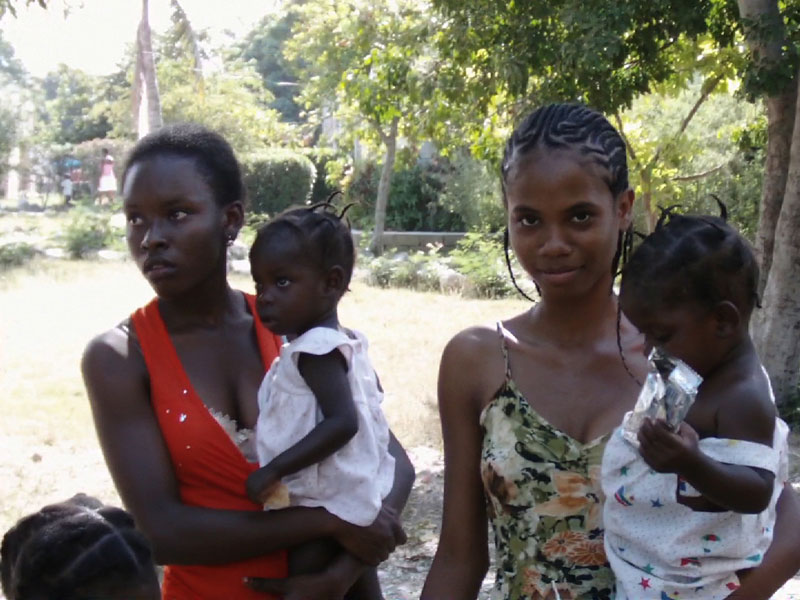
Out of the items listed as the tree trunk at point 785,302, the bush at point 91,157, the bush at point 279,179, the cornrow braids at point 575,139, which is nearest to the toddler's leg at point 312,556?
the cornrow braids at point 575,139

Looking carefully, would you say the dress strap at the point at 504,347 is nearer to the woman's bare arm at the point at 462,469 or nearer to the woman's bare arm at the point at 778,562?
the woman's bare arm at the point at 462,469

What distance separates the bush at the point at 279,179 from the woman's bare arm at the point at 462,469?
1091 inches

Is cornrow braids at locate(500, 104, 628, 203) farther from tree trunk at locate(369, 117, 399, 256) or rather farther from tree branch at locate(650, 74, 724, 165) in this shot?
tree trunk at locate(369, 117, 399, 256)

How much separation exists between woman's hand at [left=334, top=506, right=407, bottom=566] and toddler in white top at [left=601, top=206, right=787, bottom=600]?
0.55m

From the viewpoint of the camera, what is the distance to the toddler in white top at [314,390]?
92.7 inches

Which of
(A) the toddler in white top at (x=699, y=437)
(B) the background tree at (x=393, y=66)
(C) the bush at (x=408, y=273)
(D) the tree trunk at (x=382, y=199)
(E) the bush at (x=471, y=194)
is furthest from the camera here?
(E) the bush at (x=471, y=194)

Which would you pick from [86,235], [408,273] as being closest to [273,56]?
[86,235]

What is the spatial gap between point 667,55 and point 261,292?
8387mm

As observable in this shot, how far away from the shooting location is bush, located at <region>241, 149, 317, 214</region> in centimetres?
2973

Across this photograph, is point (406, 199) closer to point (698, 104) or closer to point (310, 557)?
point (698, 104)

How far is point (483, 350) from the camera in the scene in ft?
7.30

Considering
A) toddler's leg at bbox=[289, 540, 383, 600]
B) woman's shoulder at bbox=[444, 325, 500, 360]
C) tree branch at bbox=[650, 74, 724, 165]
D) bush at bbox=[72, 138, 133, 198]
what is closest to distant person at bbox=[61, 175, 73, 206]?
bush at bbox=[72, 138, 133, 198]

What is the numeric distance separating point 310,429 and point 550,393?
0.59m

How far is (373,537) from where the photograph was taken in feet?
7.77
